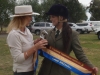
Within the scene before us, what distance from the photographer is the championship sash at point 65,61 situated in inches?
118

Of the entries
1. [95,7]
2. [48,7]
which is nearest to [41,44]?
[95,7]

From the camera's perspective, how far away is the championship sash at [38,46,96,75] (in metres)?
3.00

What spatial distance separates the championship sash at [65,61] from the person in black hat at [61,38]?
3.0 inches

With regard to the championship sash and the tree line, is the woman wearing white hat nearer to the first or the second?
the championship sash

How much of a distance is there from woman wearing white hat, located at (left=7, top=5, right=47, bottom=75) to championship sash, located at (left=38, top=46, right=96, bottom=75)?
6.4 inches

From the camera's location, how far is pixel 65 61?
119 inches

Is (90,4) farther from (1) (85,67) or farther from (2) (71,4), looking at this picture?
(1) (85,67)

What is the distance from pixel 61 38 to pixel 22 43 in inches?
19.3

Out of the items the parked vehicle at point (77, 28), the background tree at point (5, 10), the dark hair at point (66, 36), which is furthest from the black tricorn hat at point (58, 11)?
the background tree at point (5, 10)

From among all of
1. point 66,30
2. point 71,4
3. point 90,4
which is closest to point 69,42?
point 66,30

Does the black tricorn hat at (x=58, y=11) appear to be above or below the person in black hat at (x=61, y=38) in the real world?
above

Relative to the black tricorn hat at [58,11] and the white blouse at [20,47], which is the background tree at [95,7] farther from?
the white blouse at [20,47]

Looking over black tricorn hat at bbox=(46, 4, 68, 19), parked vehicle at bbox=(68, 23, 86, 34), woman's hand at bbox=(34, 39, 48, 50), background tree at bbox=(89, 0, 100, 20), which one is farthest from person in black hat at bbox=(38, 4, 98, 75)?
background tree at bbox=(89, 0, 100, 20)

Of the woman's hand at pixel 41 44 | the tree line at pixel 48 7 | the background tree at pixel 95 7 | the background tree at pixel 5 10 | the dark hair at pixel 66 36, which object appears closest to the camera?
the woman's hand at pixel 41 44
